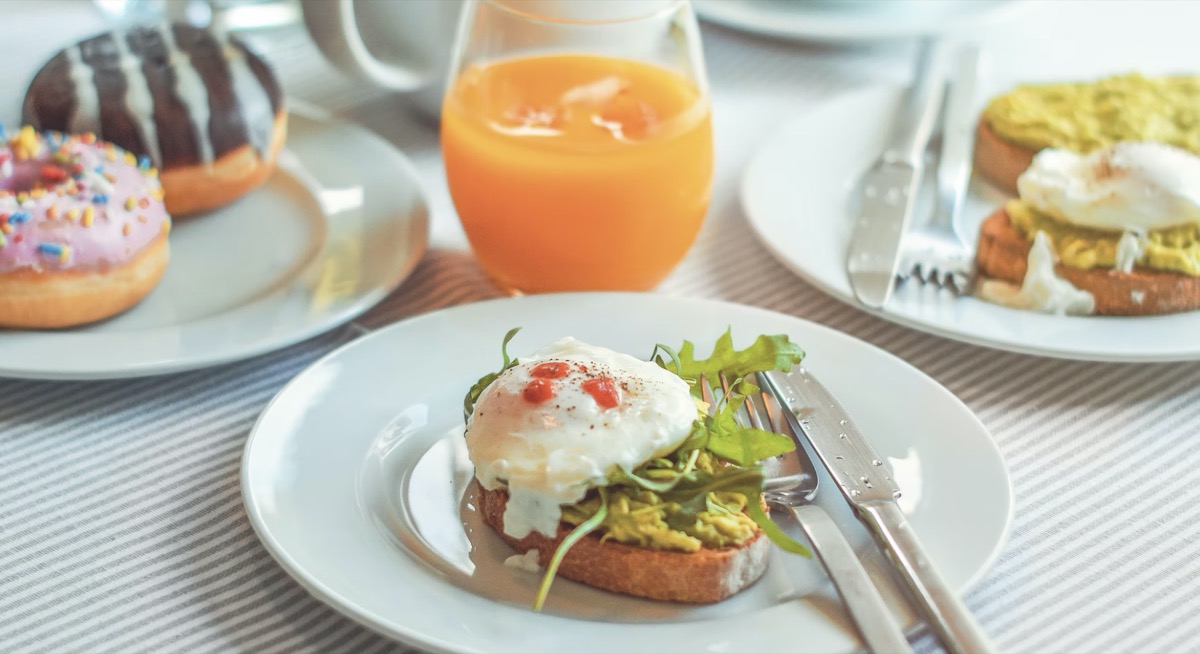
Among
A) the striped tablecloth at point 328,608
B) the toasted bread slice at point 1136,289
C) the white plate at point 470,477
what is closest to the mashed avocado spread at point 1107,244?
the toasted bread slice at point 1136,289

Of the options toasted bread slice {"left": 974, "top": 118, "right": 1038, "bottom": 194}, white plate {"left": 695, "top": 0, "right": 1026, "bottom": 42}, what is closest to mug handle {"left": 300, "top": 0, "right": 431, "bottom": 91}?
white plate {"left": 695, "top": 0, "right": 1026, "bottom": 42}

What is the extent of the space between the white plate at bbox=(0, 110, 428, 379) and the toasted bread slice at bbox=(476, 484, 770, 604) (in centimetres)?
54

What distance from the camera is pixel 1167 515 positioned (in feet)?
4.16

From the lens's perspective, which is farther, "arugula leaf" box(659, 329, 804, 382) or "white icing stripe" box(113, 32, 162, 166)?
"white icing stripe" box(113, 32, 162, 166)

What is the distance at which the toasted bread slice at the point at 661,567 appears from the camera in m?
1.05

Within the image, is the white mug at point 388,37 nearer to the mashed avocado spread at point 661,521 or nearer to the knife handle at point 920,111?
the knife handle at point 920,111

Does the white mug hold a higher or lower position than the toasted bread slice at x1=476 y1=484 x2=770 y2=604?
higher

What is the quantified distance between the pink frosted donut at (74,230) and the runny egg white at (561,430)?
23.8 inches

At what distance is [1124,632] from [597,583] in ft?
1.71

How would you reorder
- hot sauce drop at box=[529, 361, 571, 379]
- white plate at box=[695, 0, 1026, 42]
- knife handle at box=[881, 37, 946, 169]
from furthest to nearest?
Answer: 1. white plate at box=[695, 0, 1026, 42]
2. knife handle at box=[881, 37, 946, 169]
3. hot sauce drop at box=[529, 361, 571, 379]

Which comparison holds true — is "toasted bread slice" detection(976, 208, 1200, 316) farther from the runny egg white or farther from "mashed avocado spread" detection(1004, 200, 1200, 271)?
the runny egg white

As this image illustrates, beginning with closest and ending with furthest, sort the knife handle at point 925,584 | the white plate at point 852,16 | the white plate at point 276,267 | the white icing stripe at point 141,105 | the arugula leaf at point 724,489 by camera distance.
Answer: the knife handle at point 925,584, the arugula leaf at point 724,489, the white plate at point 276,267, the white icing stripe at point 141,105, the white plate at point 852,16

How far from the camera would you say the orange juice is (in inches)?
58.3

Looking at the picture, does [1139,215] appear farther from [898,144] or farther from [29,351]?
[29,351]
